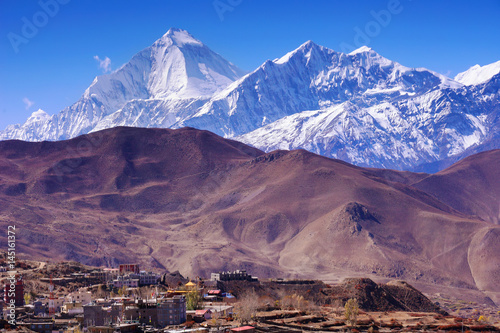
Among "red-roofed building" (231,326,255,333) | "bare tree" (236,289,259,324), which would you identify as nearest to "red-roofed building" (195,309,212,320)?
"bare tree" (236,289,259,324)

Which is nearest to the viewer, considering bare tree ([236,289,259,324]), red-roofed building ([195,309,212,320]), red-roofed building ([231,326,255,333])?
red-roofed building ([231,326,255,333])

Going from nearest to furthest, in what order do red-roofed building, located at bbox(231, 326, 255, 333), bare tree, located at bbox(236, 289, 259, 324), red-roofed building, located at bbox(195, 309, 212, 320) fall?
red-roofed building, located at bbox(231, 326, 255, 333) < red-roofed building, located at bbox(195, 309, 212, 320) < bare tree, located at bbox(236, 289, 259, 324)

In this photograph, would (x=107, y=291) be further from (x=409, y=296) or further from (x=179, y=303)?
(x=409, y=296)

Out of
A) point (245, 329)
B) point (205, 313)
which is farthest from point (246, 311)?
point (245, 329)

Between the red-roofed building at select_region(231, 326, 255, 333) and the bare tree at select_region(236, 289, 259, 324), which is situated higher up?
the bare tree at select_region(236, 289, 259, 324)

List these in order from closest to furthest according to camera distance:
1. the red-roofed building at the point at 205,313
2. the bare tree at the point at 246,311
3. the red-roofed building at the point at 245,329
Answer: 1. the red-roofed building at the point at 245,329
2. the red-roofed building at the point at 205,313
3. the bare tree at the point at 246,311

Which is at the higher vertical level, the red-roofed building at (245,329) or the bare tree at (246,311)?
the bare tree at (246,311)

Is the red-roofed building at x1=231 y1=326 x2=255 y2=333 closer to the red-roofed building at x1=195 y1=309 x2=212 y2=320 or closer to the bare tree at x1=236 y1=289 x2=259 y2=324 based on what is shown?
the bare tree at x1=236 y1=289 x2=259 y2=324

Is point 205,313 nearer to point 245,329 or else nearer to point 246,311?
point 246,311

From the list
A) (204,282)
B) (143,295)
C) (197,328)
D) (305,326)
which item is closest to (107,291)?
(143,295)

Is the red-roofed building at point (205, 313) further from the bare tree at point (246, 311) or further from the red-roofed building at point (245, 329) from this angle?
the red-roofed building at point (245, 329)

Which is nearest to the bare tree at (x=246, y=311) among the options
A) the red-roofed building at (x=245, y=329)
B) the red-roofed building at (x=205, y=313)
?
the red-roofed building at (x=205, y=313)
